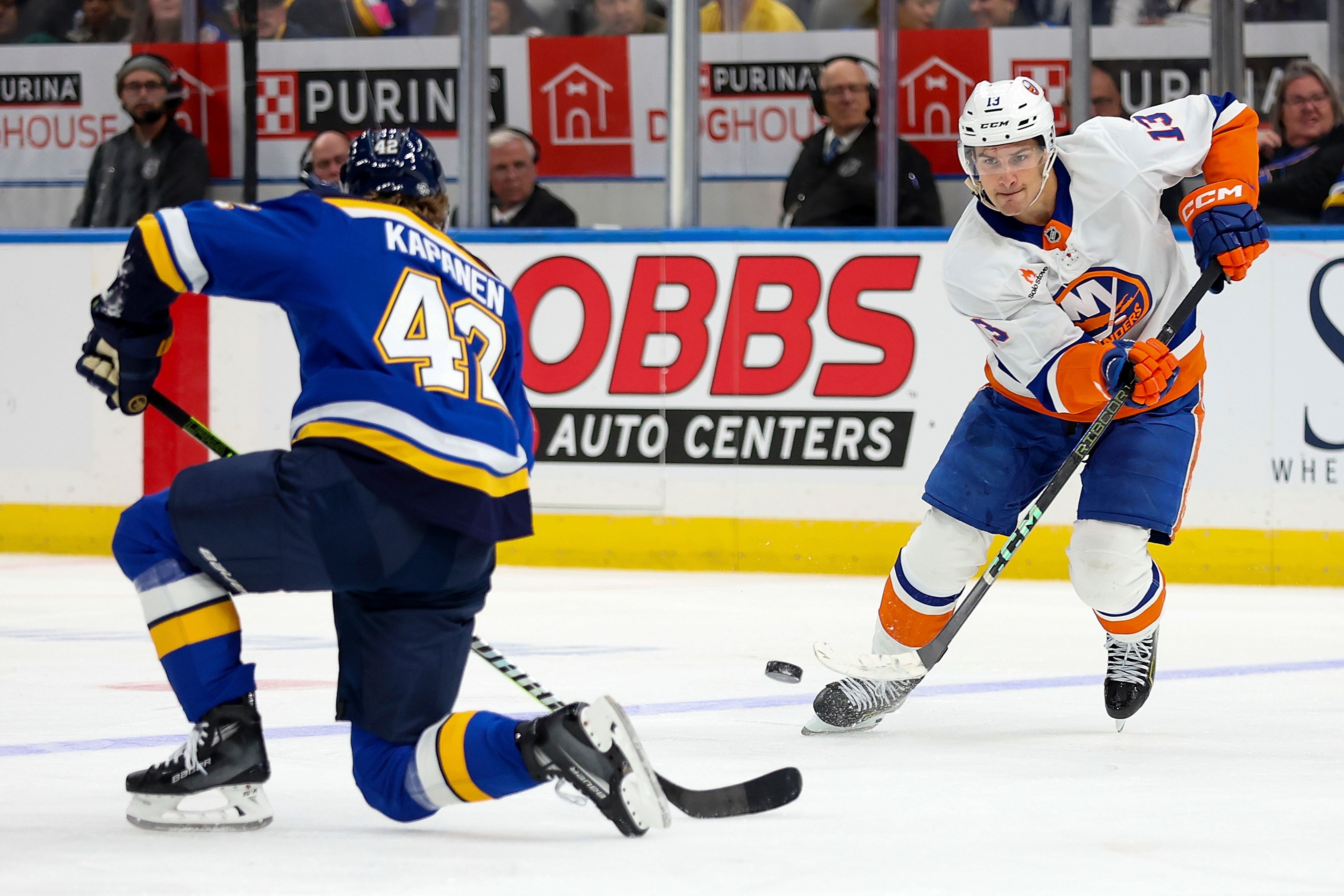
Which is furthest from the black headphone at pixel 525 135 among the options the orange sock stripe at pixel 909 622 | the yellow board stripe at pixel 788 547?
the orange sock stripe at pixel 909 622

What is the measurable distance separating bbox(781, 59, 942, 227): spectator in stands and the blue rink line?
2.68m

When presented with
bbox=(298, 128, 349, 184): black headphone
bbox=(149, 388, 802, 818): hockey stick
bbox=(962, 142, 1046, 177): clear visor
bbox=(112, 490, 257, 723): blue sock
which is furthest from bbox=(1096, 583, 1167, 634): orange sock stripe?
bbox=(298, 128, 349, 184): black headphone

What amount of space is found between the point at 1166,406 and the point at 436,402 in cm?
169

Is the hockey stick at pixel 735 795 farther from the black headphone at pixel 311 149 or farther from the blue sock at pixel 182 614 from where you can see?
the black headphone at pixel 311 149

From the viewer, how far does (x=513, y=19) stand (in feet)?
23.3

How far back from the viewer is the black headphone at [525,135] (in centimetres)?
716

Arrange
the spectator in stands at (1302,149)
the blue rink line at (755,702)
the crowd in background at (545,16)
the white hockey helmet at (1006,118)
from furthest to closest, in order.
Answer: the crowd in background at (545,16), the spectator in stands at (1302,149), the white hockey helmet at (1006,118), the blue rink line at (755,702)

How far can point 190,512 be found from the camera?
237 cm

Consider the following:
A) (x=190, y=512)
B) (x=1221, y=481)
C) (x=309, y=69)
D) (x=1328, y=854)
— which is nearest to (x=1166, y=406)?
(x=1328, y=854)

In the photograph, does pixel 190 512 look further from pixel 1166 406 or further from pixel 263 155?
pixel 263 155

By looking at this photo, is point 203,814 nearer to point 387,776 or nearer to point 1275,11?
point 387,776

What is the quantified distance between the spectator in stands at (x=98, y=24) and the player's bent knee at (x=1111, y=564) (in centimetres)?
535

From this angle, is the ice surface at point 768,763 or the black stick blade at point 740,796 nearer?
the ice surface at point 768,763

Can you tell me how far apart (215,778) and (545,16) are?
5.18m
